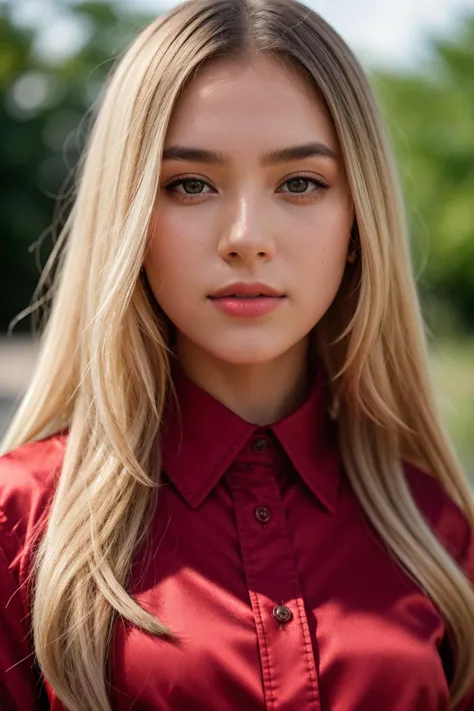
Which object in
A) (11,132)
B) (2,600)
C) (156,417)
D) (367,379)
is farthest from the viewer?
(11,132)

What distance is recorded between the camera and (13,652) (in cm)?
198

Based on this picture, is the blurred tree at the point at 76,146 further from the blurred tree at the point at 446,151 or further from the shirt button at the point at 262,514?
the shirt button at the point at 262,514

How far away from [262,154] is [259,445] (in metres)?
0.63

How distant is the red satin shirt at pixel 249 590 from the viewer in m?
1.95

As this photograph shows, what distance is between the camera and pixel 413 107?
21.7 m

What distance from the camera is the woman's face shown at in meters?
2.04

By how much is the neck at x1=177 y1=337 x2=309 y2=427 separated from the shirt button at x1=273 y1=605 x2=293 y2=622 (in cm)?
46

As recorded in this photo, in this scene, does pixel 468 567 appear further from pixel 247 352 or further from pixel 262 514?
pixel 247 352

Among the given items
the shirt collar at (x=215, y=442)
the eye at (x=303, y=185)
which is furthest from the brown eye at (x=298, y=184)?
Answer: the shirt collar at (x=215, y=442)

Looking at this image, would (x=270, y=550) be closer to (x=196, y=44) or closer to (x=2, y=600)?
(x=2, y=600)

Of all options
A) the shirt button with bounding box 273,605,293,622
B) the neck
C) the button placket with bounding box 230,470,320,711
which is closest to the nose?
the neck

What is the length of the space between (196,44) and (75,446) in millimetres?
868

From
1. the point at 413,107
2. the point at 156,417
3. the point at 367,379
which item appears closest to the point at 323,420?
→ the point at 367,379

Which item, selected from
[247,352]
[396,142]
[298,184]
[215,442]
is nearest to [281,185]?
[298,184]
